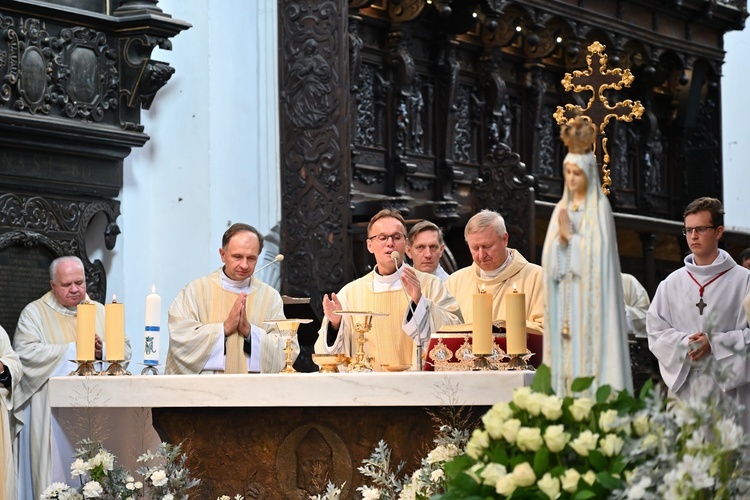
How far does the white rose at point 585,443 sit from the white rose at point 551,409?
0.40ft

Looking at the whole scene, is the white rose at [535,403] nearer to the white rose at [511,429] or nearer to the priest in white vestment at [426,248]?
the white rose at [511,429]

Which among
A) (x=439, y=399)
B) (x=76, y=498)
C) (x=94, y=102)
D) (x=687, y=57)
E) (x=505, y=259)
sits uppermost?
(x=687, y=57)

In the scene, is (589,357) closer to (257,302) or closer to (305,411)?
(305,411)

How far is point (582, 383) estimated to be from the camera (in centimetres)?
405

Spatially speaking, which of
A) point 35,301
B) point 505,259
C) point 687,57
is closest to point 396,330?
point 505,259

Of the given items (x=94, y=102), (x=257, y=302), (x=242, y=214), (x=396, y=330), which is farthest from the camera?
(x=242, y=214)

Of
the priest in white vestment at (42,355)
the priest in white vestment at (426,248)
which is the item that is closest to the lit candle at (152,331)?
the priest in white vestment at (42,355)

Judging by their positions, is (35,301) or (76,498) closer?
(76,498)

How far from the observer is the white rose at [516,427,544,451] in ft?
12.8

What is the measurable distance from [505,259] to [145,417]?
212 cm

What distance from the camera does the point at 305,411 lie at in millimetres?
6078

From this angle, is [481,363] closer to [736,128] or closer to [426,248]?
[426,248]

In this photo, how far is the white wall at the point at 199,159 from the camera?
9.95m

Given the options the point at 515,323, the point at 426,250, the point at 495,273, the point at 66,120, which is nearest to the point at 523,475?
the point at 515,323
